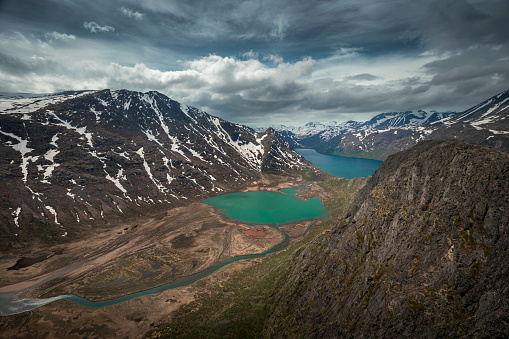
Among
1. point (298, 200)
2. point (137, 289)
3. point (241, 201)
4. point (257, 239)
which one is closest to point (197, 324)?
point (137, 289)

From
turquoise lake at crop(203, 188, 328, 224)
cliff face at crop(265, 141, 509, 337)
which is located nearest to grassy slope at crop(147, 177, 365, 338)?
cliff face at crop(265, 141, 509, 337)

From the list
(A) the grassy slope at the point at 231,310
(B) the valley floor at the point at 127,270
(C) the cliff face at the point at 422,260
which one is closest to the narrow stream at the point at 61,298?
(B) the valley floor at the point at 127,270

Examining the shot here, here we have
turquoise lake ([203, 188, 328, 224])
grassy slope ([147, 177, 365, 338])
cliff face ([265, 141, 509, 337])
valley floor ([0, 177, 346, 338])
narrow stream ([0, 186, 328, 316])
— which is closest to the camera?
cliff face ([265, 141, 509, 337])

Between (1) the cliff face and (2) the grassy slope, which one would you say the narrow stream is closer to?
(2) the grassy slope

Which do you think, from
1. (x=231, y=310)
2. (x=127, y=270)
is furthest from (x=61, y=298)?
(x=231, y=310)

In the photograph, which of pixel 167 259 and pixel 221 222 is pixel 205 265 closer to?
pixel 167 259

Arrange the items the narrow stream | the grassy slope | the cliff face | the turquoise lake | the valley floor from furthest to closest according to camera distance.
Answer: the turquoise lake, the narrow stream, the valley floor, the grassy slope, the cliff face

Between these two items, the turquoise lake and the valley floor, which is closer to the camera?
the valley floor

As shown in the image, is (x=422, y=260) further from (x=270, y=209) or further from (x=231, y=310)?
(x=270, y=209)
